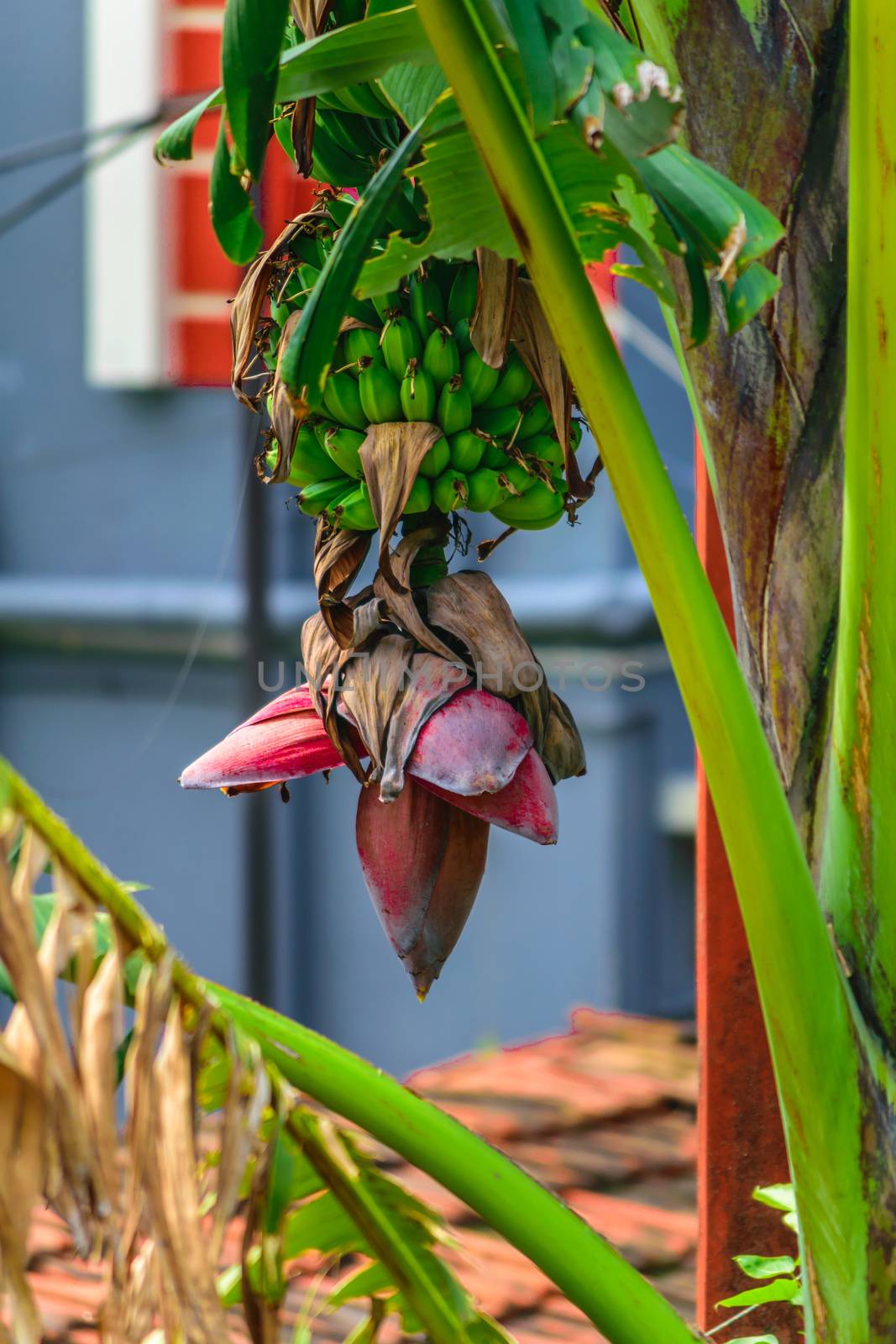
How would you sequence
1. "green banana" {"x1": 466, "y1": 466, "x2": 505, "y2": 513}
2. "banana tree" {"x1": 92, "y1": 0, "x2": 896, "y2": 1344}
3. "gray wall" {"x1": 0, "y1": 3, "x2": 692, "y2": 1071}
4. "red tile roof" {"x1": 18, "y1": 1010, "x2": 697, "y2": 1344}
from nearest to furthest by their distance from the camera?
"banana tree" {"x1": 92, "y1": 0, "x2": 896, "y2": 1344}, "green banana" {"x1": 466, "y1": 466, "x2": 505, "y2": 513}, "red tile roof" {"x1": 18, "y1": 1010, "x2": 697, "y2": 1344}, "gray wall" {"x1": 0, "y1": 3, "x2": 692, "y2": 1071}

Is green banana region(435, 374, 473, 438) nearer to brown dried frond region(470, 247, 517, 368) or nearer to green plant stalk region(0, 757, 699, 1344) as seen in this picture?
brown dried frond region(470, 247, 517, 368)

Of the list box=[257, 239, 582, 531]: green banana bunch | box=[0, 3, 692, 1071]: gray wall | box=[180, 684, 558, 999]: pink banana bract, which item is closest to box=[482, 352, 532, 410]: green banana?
box=[257, 239, 582, 531]: green banana bunch

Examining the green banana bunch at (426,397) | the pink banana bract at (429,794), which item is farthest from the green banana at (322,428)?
the pink banana bract at (429,794)

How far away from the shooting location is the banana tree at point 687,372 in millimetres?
517

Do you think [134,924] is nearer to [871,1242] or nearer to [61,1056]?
[61,1056]

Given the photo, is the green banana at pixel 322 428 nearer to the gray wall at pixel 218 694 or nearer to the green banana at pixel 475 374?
the green banana at pixel 475 374

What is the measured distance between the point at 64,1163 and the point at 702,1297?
0.53 m

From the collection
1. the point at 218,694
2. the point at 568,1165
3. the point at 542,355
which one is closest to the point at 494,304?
the point at 542,355

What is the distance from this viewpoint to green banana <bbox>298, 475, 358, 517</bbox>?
64cm

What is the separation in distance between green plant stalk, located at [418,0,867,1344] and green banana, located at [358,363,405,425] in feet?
0.29

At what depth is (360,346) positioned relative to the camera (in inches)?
23.9

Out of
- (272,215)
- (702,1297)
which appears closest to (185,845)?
(272,215)

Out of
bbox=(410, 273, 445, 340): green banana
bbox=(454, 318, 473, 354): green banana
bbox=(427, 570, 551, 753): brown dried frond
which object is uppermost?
bbox=(410, 273, 445, 340): green banana

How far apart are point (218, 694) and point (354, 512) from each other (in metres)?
3.03
